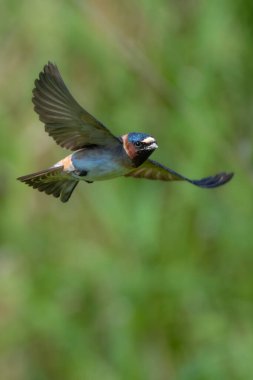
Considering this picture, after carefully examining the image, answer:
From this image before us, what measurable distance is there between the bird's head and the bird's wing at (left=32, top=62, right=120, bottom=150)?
0.02m

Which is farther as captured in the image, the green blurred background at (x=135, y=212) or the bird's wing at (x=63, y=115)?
the green blurred background at (x=135, y=212)

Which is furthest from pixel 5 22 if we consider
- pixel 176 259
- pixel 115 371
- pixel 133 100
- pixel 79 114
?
pixel 79 114

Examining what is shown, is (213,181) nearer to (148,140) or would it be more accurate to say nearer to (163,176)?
(163,176)

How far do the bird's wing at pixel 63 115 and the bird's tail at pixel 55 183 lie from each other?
0.06 metres


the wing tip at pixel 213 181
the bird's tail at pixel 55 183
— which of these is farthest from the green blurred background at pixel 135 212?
the bird's tail at pixel 55 183

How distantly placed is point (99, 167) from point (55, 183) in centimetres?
14

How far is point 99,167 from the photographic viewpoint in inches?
54.6

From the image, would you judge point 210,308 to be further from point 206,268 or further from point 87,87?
point 87,87

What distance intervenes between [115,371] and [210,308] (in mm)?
450

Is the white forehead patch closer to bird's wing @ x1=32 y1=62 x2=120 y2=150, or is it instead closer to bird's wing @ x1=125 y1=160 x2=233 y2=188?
bird's wing @ x1=32 y1=62 x2=120 y2=150

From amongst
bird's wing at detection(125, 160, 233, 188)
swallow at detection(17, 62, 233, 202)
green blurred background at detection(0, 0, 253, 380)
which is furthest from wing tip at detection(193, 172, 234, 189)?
green blurred background at detection(0, 0, 253, 380)

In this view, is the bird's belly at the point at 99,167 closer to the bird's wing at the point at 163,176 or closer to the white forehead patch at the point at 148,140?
the white forehead patch at the point at 148,140

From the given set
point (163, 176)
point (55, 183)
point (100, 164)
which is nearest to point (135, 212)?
point (163, 176)

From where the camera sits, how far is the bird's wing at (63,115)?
1.31m
